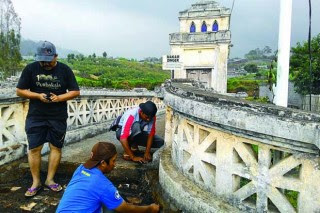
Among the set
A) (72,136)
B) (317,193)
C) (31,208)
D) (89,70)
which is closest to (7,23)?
(89,70)

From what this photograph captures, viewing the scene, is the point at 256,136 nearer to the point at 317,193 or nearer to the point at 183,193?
the point at 317,193

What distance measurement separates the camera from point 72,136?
6039mm

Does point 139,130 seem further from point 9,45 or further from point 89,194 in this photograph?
point 9,45

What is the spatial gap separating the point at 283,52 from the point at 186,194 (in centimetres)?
236

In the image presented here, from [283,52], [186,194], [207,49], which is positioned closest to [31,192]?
[186,194]

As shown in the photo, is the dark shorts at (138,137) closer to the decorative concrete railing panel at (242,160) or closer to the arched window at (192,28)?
the decorative concrete railing panel at (242,160)

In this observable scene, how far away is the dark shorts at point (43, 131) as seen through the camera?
397 cm

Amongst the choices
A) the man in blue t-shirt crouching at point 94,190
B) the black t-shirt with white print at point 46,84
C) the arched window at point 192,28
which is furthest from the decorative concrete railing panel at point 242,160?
the arched window at point 192,28

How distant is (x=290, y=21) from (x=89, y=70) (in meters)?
49.7

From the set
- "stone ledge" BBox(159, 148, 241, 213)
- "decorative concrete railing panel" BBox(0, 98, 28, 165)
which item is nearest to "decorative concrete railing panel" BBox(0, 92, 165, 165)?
"decorative concrete railing panel" BBox(0, 98, 28, 165)

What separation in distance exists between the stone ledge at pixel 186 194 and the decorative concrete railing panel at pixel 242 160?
5 centimetres

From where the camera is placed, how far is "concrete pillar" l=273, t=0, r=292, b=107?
13.6 feet

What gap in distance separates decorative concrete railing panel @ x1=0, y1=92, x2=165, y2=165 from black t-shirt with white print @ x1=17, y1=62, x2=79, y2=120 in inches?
30.9

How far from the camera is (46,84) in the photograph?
3961 millimetres
